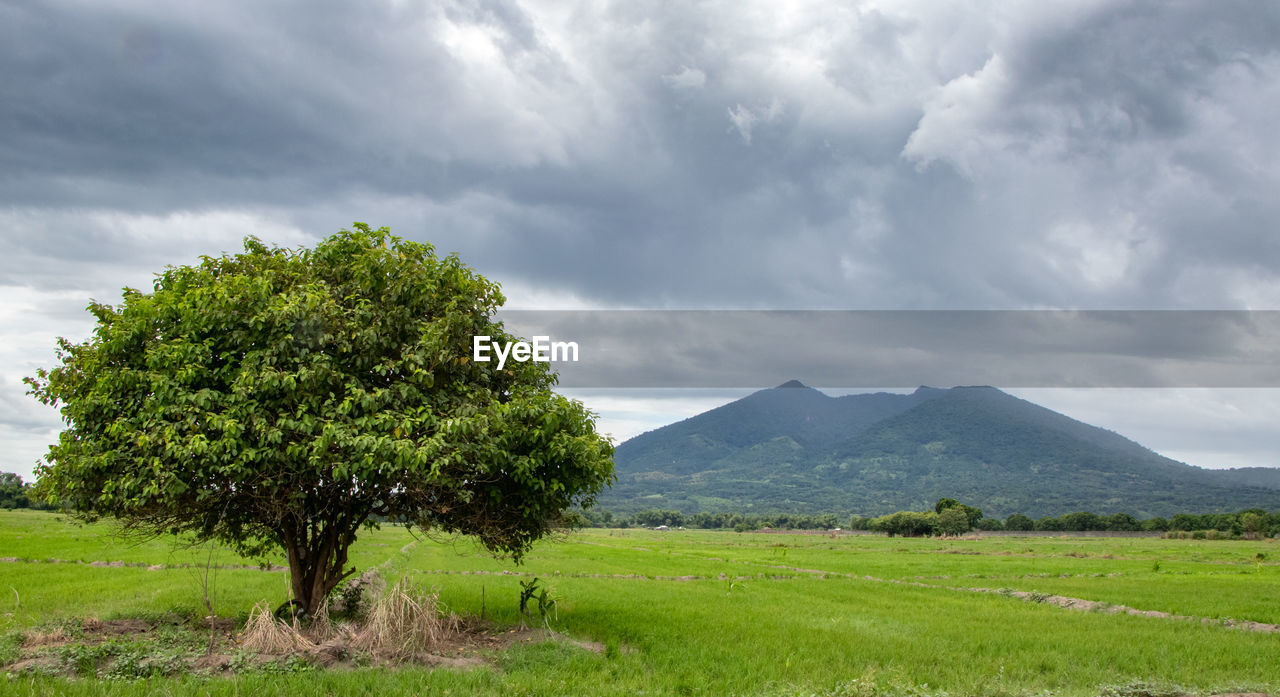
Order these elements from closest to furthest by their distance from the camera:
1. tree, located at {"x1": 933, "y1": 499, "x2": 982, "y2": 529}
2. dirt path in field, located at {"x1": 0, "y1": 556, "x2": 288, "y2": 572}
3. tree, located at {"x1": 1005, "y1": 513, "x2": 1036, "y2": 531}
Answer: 1. dirt path in field, located at {"x1": 0, "y1": 556, "x2": 288, "y2": 572}
2. tree, located at {"x1": 933, "y1": 499, "x2": 982, "y2": 529}
3. tree, located at {"x1": 1005, "y1": 513, "x2": 1036, "y2": 531}

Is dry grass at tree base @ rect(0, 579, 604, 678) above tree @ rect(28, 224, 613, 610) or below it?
below

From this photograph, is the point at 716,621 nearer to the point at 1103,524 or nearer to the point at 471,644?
the point at 471,644

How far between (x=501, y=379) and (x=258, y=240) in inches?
224

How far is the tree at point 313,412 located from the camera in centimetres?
1269

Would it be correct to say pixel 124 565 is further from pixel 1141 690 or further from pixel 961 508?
pixel 961 508

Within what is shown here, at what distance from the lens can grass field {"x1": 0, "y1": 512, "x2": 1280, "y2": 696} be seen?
1162 cm

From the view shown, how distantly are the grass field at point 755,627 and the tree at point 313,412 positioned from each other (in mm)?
2803

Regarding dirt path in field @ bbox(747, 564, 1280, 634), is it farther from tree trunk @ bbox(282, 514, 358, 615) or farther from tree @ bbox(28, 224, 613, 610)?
tree trunk @ bbox(282, 514, 358, 615)

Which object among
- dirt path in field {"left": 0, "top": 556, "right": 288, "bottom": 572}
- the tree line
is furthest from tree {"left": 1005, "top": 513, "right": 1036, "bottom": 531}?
dirt path in field {"left": 0, "top": 556, "right": 288, "bottom": 572}

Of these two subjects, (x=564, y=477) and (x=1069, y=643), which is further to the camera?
(x=1069, y=643)

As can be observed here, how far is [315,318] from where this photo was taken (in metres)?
13.6

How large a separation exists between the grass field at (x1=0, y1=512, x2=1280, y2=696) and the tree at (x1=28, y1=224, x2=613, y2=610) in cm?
280

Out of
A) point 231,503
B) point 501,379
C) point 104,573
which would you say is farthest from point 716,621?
point 104,573

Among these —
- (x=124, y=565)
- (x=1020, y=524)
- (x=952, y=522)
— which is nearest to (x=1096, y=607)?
(x=124, y=565)
